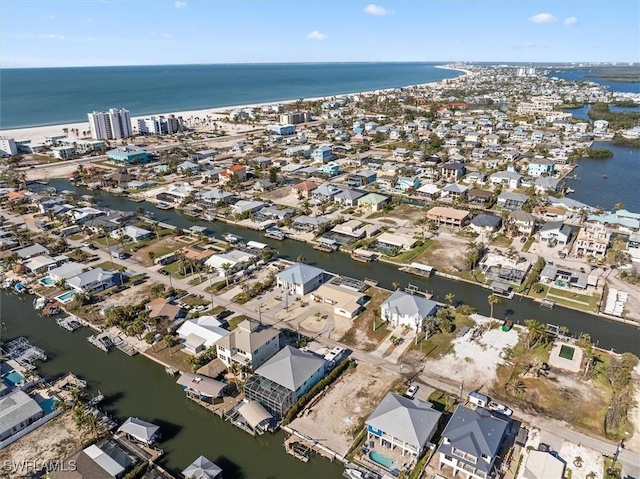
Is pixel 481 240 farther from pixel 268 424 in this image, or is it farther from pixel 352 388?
pixel 268 424

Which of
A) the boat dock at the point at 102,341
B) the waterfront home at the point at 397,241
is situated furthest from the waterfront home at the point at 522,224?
the boat dock at the point at 102,341

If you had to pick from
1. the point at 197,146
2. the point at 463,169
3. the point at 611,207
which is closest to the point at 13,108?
the point at 197,146

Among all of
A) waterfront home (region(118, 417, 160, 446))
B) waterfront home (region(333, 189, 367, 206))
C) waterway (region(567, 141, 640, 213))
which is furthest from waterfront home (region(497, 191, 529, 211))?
waterfront home (region(118, 417, 160, 446))

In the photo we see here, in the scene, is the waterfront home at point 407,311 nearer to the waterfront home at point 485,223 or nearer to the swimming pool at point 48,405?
the waterfront home at point 485,223

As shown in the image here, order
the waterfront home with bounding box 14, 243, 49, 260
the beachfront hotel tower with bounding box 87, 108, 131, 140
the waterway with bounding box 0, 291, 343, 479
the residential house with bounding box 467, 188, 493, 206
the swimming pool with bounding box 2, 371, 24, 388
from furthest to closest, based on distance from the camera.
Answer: the beachfront hotel tower with bounding box 87, 108, 131, 140 < the residential house with bounding box 467, 188, 493, 206 < the waterfront home with bounding box 14, 243, 49, 260 < the swimming pool with bounding box 2, 371, 24, 388 < the waterway with bounding box 0, 291, 343, 479

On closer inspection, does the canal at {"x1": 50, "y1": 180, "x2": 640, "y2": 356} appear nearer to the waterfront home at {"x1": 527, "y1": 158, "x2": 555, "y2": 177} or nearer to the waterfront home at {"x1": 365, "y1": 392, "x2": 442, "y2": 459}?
the waterfront home at {"x1": 365, "y1": 392, "x2": 442, "y2": 459}

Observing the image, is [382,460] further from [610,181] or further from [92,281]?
[610,181]
